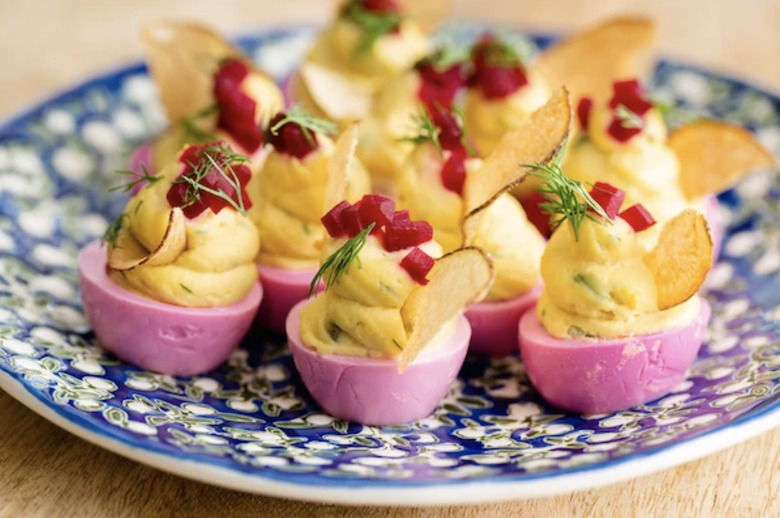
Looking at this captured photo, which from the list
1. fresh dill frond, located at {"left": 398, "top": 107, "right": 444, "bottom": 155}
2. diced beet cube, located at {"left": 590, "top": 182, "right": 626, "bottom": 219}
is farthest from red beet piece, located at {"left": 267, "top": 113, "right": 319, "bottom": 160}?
diced beet cube, located at {"left": 590, "top": 182, "right": 626, "bottom": 219}

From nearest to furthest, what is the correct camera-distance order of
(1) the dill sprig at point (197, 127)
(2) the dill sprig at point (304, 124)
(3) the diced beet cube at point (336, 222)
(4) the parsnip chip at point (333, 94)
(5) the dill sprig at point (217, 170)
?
1. (3) the diced beet cube at point (336, 222)
2. (5) the dill sprig at point (217, 170)
3. (2) the dill sprig at point (304, 124)
4. (1) the dill sprig at point (197, 127)
5. (4) the parsnip chip at point (333, 94)

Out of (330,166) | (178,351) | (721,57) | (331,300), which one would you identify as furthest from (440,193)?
(721,57)

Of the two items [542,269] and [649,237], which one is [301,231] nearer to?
[542,269]

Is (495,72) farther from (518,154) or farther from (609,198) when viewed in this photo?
(609,198)

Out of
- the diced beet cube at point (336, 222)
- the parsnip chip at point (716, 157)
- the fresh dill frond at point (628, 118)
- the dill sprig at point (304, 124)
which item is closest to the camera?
the diced beet cube at point (336, 222)

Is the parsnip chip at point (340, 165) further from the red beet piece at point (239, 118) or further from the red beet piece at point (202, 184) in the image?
the red beet piece at point (239, 118)

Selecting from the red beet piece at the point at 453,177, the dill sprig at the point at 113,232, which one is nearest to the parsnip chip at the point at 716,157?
the red beet piece at the point at 453,177
